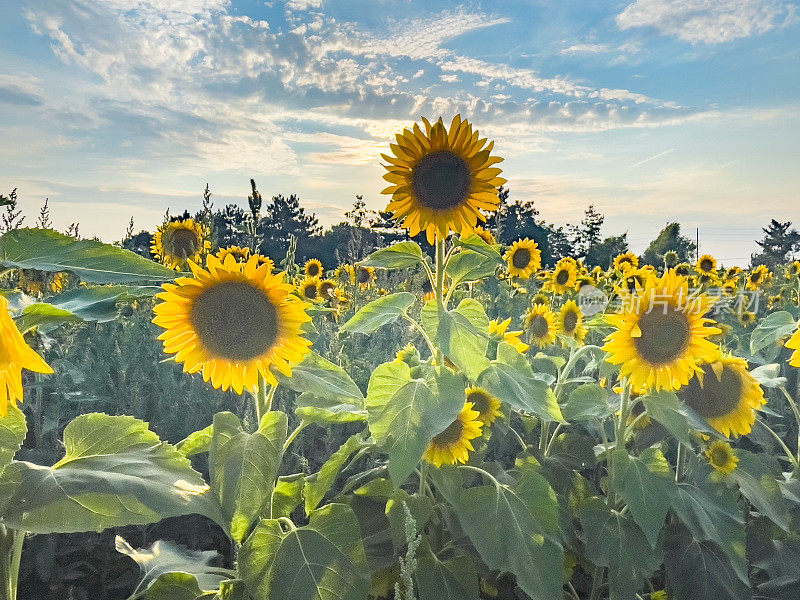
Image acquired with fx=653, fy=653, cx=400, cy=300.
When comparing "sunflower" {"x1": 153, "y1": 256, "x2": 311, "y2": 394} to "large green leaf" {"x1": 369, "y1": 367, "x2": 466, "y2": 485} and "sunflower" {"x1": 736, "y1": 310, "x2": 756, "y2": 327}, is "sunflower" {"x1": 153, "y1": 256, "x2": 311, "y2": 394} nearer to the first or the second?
"large green leaf" {"x1": 369, "y1": 367, "x2": 466, "y2": 485}

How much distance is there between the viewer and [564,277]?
252 inches

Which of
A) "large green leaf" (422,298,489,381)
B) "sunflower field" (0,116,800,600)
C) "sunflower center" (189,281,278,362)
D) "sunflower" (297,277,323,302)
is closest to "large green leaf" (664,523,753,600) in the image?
"sunflower field" (0,116,800,600)

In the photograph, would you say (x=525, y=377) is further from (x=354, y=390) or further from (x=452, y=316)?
(x=354, y=390)

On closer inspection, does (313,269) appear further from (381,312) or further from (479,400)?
(381,312)

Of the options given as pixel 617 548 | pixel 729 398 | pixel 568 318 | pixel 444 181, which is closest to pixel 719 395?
pixel 729 398

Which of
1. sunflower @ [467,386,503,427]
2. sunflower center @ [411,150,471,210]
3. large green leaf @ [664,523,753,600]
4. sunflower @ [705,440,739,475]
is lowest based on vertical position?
large green leaf @ [664,523,753,600]

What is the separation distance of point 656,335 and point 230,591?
152cm

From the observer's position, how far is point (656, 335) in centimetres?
218

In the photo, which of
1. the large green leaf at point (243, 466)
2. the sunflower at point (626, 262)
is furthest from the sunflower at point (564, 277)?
the large green leaf at point (243, 466)

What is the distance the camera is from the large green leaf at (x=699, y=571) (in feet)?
6.84

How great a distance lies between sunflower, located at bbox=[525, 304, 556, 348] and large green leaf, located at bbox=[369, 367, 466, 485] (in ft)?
9.89

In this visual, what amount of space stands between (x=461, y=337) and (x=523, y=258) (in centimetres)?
501

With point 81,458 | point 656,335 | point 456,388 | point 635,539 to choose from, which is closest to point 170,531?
point 81,458

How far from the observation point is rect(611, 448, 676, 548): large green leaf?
1888 millimetres
